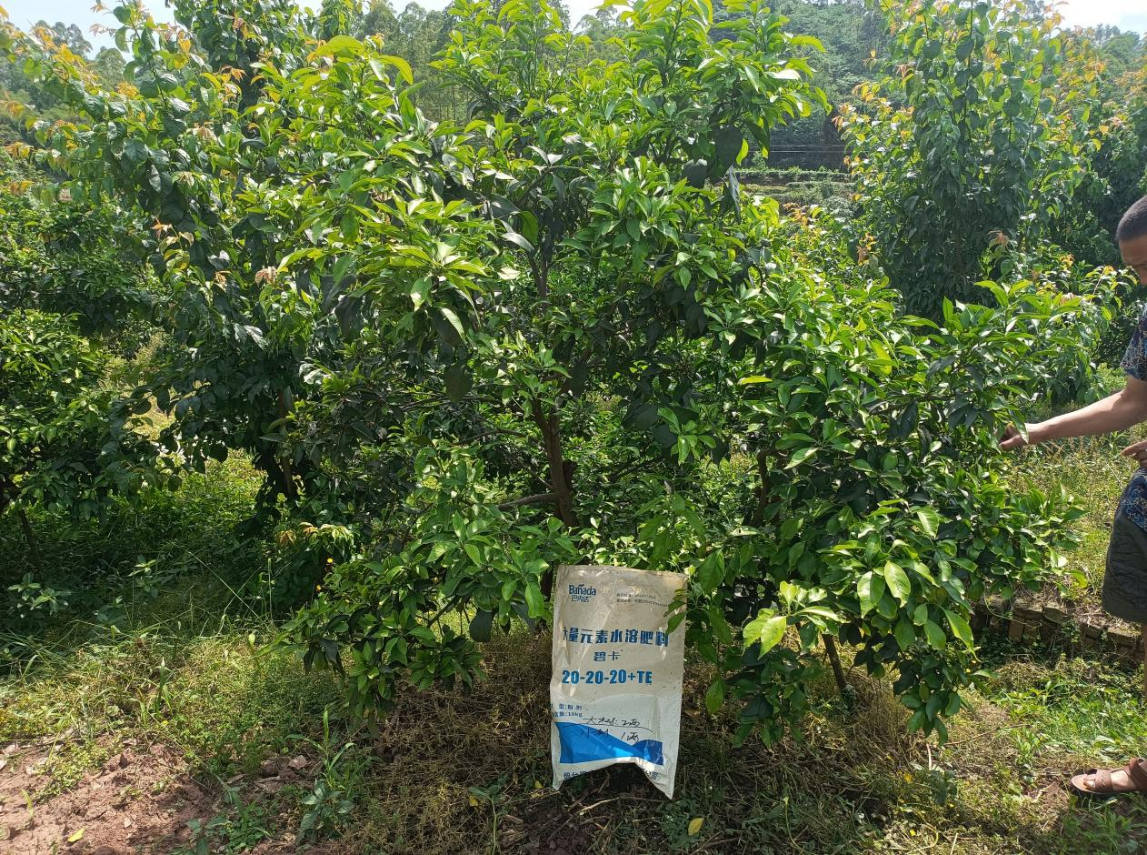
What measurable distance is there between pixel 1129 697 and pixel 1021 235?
9.51ft

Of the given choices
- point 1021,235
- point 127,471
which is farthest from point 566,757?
point 1021,235

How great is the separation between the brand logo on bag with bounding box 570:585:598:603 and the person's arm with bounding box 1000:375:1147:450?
3.96 feet

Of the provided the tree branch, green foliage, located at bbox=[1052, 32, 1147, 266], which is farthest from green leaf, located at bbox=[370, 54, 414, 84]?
green foliage, located at bbox=[1052, 32, 1147, 266]

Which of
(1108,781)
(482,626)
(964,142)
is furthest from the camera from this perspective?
(964,142)

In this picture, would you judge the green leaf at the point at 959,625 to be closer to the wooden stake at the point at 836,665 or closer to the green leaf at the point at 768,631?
the green leaf at the point at 768,631

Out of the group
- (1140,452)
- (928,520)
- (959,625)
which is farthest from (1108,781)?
(928,520)

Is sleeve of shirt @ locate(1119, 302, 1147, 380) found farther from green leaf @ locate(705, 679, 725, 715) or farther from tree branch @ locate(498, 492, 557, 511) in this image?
tree branch @ locate(498, 492, 557, 511)

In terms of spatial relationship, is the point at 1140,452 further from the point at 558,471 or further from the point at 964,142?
the point at 964,142

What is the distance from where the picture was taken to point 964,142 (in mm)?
4223

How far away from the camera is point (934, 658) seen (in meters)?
1.90

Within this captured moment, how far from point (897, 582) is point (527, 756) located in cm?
133

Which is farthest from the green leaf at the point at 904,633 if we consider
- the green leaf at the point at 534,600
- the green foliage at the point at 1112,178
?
the green foliage at the point at 1112,178

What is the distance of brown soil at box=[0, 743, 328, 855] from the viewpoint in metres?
2.22

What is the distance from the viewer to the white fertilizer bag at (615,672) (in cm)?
203
